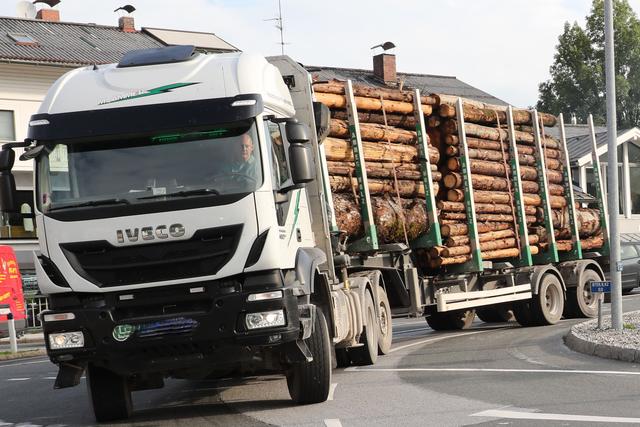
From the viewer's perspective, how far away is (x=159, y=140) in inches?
389

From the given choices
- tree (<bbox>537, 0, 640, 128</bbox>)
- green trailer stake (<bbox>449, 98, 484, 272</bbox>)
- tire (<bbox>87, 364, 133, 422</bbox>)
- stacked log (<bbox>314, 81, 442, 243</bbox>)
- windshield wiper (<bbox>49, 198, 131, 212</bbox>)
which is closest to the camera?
windshield wiper (<bbox>49, 198, 131, 212</bbox>)

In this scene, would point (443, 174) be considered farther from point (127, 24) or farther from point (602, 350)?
point (127, 24)

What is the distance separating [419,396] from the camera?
34.9ft

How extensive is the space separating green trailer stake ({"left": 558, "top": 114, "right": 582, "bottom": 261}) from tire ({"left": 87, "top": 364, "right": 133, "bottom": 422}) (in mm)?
12898

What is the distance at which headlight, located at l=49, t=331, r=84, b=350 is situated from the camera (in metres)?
Answer: 9.63

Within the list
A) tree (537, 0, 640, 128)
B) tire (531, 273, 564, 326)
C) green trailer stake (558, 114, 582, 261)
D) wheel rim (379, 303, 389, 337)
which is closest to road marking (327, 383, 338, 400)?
wheel rim (379, 303, 389, 337)

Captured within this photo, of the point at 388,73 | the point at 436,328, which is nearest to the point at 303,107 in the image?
the point at 436,328

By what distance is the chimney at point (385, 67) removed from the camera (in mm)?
55469

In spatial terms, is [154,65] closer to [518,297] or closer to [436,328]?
[518,297]

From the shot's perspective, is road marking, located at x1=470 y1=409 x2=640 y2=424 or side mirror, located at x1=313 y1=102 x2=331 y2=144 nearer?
road marking, located at x1=470 y1=409 x2=640 y2=424

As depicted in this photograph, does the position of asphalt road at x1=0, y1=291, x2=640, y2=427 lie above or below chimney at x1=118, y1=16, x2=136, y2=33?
below

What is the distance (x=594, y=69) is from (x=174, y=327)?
6958cm

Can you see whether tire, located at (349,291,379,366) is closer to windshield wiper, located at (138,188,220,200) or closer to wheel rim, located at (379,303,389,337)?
wheel rim, located at (379,303,389,337)

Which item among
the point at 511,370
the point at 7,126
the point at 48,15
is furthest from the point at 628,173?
the point at 511,370
